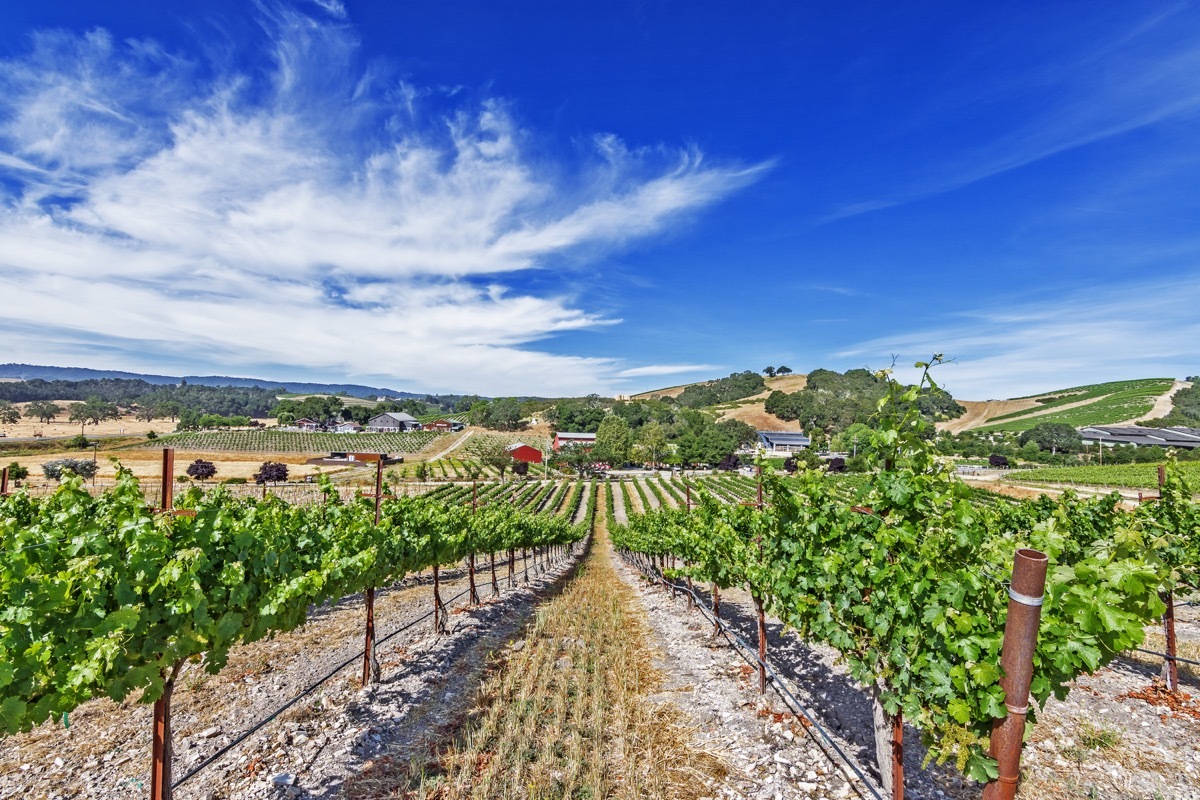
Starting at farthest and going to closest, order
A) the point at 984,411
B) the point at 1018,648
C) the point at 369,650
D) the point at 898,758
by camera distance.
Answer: the point at 984,411 → the point at 369,650 → the point at 898,758 → the point at 1018,648

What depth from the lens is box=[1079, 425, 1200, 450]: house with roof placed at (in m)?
90.6

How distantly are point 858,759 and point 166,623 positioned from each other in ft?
26.1

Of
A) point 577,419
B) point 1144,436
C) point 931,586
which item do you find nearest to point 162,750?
point 931,586

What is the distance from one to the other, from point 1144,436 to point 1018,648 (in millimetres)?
139155

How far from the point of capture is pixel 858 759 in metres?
6.56

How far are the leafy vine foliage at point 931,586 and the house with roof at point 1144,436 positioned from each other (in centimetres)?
11761

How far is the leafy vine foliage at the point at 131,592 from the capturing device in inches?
147

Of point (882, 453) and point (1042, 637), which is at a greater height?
point (882, 453)

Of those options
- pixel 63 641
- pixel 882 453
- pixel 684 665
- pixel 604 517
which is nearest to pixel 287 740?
pixel 63 641

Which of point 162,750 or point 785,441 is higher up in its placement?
point 162,750

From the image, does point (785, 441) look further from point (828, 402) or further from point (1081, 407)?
point (1081, 407)

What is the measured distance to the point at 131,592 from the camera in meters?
4.18

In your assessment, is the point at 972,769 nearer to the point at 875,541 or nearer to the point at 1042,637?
the point at 1042,637

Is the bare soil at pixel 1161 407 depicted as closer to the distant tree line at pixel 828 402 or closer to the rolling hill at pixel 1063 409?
the rolling hill at pixel 1063 409
